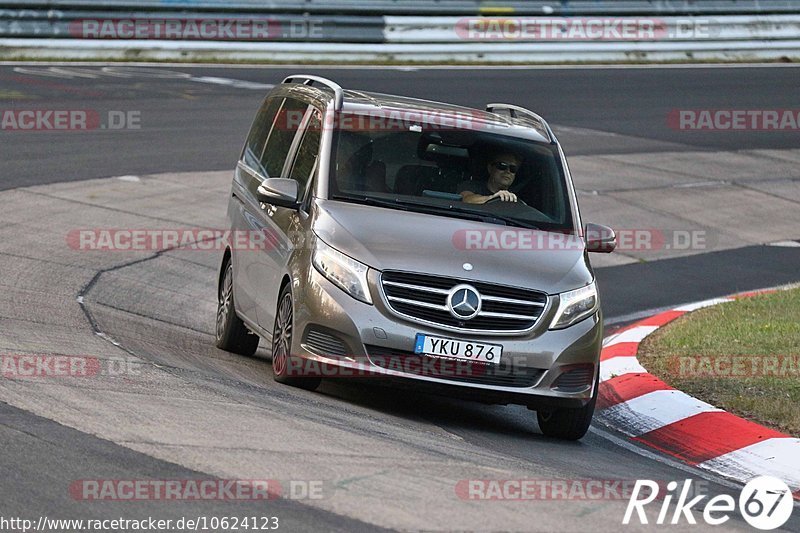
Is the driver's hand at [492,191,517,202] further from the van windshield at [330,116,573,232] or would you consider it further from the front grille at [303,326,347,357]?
the front grille at [303,326,347,357]

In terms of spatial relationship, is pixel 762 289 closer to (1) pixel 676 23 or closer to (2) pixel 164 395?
(2) pixel 164 395

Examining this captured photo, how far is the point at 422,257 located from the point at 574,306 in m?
0.95

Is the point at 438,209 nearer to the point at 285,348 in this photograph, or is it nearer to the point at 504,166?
the point at 504,166

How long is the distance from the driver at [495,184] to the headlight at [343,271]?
1206 millimetres

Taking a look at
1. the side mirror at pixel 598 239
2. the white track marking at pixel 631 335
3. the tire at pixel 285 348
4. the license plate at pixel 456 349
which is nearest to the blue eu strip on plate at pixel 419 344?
the license plate at pixel 456 349

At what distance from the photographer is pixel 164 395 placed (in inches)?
285

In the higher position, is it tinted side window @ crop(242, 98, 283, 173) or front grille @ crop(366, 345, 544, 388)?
tinted side window @ crop(242, 98, 283, 173)

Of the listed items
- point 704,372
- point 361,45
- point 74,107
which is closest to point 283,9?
point 361,45

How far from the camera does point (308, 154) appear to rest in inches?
359

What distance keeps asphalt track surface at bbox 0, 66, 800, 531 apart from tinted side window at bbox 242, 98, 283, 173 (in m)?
1.39

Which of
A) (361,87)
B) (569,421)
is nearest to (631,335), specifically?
(569,421)

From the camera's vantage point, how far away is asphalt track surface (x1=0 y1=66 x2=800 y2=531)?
5805mm

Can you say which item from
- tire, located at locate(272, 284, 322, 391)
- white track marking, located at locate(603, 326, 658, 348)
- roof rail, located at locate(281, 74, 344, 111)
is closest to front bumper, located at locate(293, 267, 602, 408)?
tire, located at locate(272, 284, 322, 391)

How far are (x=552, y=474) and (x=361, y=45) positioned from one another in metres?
20.7
